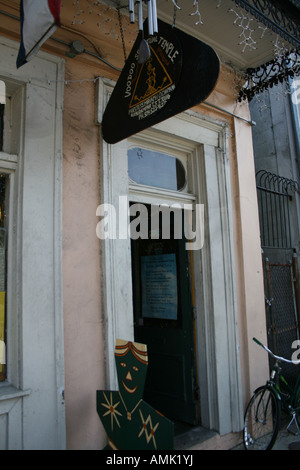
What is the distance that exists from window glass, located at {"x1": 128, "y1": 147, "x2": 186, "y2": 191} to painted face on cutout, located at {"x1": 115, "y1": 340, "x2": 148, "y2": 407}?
6.40ft

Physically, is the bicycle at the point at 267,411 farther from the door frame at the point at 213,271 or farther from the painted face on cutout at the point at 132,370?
the painted face on cutout at the point at 132,370

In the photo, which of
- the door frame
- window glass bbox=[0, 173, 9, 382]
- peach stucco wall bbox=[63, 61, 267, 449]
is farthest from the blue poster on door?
window glass bbox=[0, 173, 9, 382]

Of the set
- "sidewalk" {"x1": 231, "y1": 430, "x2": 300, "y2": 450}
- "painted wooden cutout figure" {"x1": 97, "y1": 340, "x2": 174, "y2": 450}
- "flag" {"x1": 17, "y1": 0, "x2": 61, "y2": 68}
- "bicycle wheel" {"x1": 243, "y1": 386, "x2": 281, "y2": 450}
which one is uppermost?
"flag" {"x1": 17, "y1": 0, "x2": 61, "y2": 68}

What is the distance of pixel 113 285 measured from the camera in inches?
126

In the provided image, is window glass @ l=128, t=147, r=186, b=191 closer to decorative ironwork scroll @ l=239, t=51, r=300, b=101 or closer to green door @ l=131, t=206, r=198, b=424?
green door @ l=131, t=206, r=198, b=424

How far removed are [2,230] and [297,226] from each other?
4912mm

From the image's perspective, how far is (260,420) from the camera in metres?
4.16

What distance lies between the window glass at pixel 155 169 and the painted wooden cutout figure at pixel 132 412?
1.97 meters

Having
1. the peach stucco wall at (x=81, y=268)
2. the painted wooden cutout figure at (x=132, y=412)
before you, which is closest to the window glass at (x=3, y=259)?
the peach stucco wall at (x=81, y=268)

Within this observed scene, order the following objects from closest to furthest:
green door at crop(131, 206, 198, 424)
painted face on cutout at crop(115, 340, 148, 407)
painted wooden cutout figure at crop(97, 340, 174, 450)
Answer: painted wooden cutout figure at crop(97, 340, 174, 450)
painted face on cutout at crop(115, 340, 148, 407)
green door at crop(131, 206, 198, 424)

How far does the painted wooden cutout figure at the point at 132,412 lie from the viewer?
2.07m

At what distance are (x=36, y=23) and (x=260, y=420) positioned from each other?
4301 mm

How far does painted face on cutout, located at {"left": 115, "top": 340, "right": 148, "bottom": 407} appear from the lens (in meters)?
2.24

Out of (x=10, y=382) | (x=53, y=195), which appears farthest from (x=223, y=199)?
(x=10, y=382)
